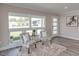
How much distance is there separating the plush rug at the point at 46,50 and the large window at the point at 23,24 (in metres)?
0.28

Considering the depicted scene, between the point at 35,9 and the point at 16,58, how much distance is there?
95cm

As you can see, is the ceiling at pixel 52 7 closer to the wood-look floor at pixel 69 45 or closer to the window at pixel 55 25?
the window at pixel 55 25

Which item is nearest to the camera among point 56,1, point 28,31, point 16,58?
point 56,1

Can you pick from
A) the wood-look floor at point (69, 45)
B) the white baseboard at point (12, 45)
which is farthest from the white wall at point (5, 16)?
the wood-look floor at point (69, 45)

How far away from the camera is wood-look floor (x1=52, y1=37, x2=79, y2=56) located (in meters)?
1.61

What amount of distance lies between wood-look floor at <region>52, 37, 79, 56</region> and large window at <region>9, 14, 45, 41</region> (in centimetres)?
41

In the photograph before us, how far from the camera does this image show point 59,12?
1.66 m

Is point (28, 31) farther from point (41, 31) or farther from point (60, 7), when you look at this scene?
point (60, 7)

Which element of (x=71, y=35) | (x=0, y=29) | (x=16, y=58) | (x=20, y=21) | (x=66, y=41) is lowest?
(x=16, y=58)

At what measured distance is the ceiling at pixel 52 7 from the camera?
1489 millimetres

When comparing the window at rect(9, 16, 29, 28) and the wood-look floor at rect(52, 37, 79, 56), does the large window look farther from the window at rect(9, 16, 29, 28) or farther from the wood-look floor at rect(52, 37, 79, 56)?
the wood-look floor at rect(52, 37, 79, 56)

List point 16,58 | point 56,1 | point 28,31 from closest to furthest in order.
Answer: point 56,1 → point 16,58 → point 28,31

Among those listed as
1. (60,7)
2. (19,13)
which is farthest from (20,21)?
(60,7)

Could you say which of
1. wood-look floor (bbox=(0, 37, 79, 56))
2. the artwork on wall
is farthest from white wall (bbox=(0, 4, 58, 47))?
the artwork on wall
